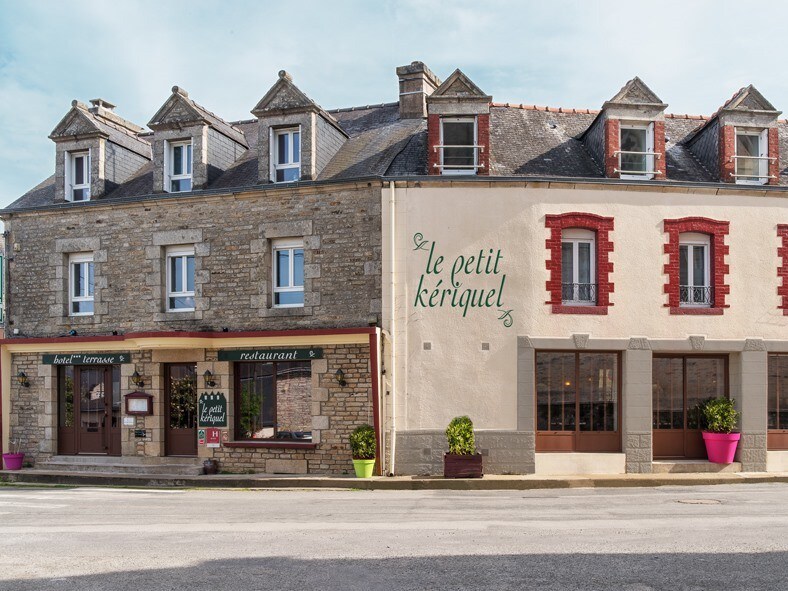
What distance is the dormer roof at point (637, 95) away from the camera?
1616cm

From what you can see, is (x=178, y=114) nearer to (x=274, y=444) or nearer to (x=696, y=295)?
(x=274, y=444)

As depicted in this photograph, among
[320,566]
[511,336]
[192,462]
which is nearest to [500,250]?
[511,336]

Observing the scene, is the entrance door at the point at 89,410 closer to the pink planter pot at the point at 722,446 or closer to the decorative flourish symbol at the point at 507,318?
the decorative flourish symbol at the point at 507,318

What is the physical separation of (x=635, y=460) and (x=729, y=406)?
222cm

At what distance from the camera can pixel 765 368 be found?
15.7 meters

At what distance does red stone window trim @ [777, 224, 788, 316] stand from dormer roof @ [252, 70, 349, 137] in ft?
33.1

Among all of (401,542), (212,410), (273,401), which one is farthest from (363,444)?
(401,542)

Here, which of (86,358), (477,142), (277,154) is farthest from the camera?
(86,358)

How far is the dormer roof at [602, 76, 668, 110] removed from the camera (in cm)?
1616

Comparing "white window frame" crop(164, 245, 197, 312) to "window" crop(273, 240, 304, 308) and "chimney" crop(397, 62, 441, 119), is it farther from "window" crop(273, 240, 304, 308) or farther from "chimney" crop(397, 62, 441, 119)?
"chimney" crop(397, 62, 441, 119)

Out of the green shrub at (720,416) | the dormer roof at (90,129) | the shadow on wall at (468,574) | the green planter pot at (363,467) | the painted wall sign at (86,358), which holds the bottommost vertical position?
the green planter pot at (363,467)

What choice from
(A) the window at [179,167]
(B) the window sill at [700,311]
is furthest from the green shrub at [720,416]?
(A) the window at [179,167]

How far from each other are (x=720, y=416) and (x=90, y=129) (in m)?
15.1

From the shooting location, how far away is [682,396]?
16000mm
